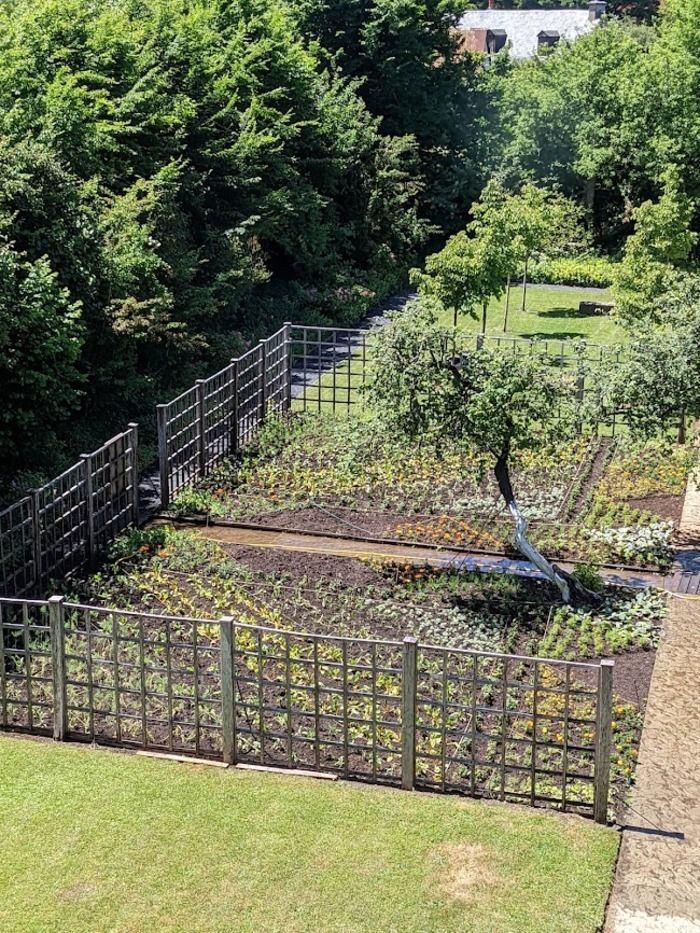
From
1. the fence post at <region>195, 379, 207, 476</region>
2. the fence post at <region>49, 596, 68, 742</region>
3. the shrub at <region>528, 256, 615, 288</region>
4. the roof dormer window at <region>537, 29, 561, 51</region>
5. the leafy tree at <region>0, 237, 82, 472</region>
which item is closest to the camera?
the fence post at <region>49, 596, 68, 742</region>

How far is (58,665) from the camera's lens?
1035 centimetres

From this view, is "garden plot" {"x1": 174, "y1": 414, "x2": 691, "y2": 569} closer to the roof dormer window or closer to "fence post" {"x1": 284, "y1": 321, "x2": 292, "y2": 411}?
"fence post" {"x1": 284, "y1": 321, "x2": 292, "y2": 411}

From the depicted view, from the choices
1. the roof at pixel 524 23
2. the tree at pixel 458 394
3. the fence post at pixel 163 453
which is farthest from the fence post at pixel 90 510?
the roof at pixel 524 23

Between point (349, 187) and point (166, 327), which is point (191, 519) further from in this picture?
point (349, 187)

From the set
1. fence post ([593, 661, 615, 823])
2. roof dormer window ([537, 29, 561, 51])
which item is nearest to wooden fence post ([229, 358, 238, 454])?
fence post ([593, 661, 615, 823])

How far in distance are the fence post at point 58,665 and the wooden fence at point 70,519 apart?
286 centimetres

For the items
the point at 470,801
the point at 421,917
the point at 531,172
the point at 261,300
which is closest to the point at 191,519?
the point at 470,801

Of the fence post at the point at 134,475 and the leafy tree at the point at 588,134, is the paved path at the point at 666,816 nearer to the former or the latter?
the fence post at the point at 134,475

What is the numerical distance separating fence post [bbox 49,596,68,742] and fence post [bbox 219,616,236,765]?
1381 millimetres

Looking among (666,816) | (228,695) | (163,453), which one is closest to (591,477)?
(163,453)

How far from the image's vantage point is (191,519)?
16141mm

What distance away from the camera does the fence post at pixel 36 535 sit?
44.0ft

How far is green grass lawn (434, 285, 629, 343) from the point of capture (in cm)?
2775

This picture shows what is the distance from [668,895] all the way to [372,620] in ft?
16.7
